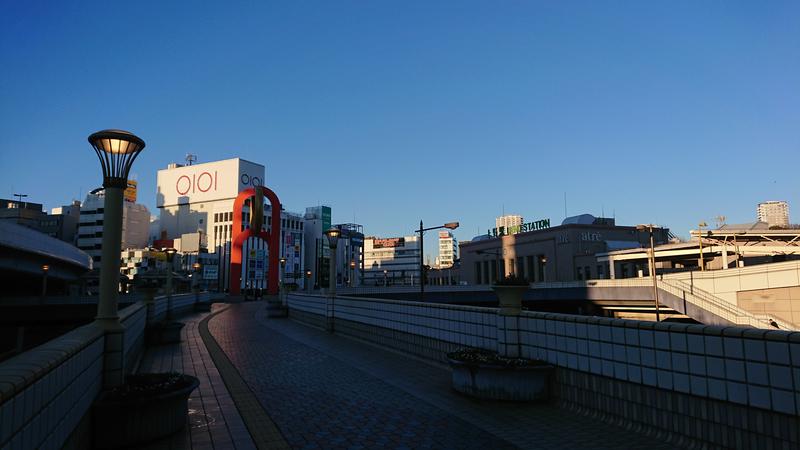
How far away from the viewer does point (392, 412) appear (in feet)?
25.9

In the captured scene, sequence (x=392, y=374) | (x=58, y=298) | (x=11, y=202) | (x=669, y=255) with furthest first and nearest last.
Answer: (x=11, y=202)
(x=669, y=255)
(x=58, y=298)
(x=392, y=374)

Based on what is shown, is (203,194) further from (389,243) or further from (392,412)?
(392,412)

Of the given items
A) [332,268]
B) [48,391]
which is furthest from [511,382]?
[332,268]

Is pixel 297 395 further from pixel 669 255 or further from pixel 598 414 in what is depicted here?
pixel 669 255

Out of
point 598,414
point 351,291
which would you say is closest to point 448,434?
point 598,414

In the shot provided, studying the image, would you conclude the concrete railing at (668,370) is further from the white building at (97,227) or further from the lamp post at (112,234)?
the white building at (97,227)

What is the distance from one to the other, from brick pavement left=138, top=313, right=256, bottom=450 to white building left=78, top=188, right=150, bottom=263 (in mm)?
92231

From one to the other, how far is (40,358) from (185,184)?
13147cm

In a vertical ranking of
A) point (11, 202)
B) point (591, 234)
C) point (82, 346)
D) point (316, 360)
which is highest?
point (11, 202)

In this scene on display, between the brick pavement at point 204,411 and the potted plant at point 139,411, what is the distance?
214 mm

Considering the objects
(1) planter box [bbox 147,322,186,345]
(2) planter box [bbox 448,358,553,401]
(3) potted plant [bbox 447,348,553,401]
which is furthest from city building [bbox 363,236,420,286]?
(2) planter box [bbox 448,358,553,401]

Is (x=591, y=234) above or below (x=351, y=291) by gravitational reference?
above

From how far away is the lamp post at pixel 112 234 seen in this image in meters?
6.88

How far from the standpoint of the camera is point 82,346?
207 inches
